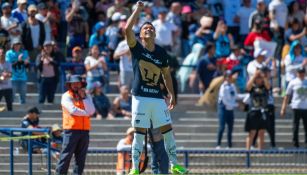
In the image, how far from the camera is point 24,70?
26.8 meters

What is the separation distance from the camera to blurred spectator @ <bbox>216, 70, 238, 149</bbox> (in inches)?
1054

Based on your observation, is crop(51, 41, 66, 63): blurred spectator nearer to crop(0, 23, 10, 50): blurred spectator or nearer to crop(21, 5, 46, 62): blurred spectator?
crop(21, 5, 46, 62): blurred spectator

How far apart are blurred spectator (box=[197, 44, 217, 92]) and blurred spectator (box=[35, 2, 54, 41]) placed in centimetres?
341

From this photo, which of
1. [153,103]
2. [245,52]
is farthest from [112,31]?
[153,103]

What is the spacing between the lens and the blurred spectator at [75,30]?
29.4 meters

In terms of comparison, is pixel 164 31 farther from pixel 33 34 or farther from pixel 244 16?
pixel 33 34

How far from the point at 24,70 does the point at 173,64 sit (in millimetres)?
3563

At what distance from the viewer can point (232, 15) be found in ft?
103

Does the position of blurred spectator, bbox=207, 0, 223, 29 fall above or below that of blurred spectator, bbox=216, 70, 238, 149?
A: above

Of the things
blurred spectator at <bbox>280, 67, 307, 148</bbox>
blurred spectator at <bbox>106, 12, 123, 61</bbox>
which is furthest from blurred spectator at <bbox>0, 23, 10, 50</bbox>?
blurred spectator at <bbox>280, 67, 307, 148</bbox>

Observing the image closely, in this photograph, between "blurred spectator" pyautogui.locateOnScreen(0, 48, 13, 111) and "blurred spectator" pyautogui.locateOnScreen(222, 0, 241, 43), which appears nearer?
"blurred spectator" pyautogui.locateOnScreen(0, 48, 13, 111)

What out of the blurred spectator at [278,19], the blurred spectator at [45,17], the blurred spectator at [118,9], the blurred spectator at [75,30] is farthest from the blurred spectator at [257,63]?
the blurred spectator at [45,17]

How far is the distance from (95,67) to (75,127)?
6.11m

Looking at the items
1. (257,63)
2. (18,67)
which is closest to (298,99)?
(257,63)
